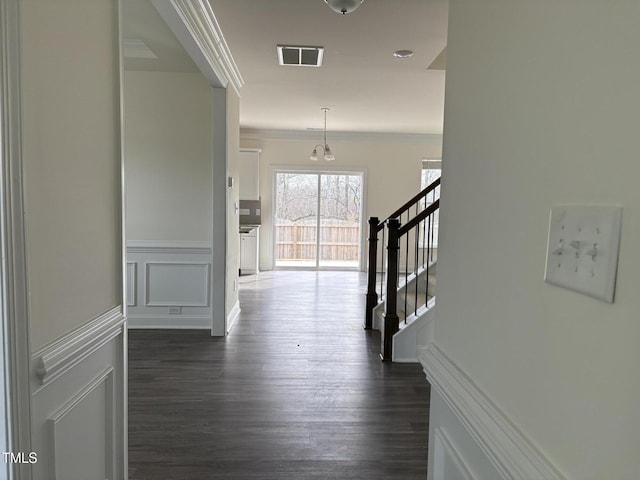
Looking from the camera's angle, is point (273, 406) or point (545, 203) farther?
point (273, 406)

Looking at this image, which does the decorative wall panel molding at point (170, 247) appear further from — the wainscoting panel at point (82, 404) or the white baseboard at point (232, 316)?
the wainscoting panel at point (82, 404)

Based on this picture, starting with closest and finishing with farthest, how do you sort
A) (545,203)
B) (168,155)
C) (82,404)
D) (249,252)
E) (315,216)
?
(545,203) → (82,404) → (168,155) → (249,252) → (315,216)

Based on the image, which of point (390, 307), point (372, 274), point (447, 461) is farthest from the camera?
point (372, 274)

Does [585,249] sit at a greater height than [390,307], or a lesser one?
greater

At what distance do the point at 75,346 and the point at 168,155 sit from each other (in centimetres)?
318

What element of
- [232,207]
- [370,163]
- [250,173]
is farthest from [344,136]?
[232,207]

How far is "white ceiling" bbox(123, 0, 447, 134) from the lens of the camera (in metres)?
2.79

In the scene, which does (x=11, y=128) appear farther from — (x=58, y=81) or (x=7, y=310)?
(x=7, y=310)

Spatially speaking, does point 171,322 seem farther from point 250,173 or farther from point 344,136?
Result: point 344,136

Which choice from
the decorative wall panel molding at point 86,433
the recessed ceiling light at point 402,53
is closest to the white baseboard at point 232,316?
the decorative wall panel molding at point 86,433

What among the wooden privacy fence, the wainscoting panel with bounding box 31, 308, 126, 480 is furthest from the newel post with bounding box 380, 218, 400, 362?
the wooden privacy fence

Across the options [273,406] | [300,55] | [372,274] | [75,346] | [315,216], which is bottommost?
[273,406]

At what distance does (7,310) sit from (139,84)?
12.0 feet

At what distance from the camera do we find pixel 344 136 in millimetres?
7945
